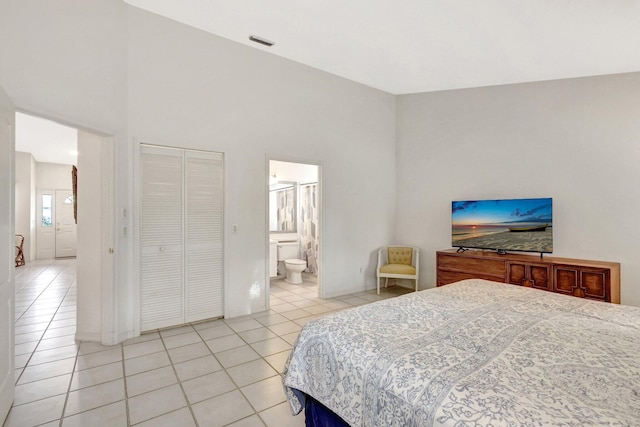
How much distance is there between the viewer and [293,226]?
643cm

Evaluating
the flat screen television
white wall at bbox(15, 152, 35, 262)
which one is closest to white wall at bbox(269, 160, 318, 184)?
the flat screen television

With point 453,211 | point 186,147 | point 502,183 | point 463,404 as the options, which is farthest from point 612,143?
point 186,147

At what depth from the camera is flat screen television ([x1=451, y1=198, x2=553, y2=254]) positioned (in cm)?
393

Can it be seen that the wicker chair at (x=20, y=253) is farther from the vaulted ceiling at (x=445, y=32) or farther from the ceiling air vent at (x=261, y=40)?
the ceiling air vent at (x=261, y=40)

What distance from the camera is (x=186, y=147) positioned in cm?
353

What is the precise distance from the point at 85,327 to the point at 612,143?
6.10 m

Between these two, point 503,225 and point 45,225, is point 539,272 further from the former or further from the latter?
point 45,225

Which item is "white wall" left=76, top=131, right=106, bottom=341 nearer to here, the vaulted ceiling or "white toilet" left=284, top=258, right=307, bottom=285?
Result: the vaulted ceiling

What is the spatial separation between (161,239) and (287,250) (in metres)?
2.72

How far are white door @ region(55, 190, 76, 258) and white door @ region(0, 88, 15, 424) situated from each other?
8.76 meters

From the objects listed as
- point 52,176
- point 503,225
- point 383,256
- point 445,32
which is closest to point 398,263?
point 383,256

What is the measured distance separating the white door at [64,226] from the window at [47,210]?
139mm

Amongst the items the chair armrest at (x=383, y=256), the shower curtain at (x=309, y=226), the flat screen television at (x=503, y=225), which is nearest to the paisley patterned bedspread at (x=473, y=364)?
the flat screen television at (x=503, y=225)

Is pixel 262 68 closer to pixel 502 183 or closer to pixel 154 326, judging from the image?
pixel 154 326
